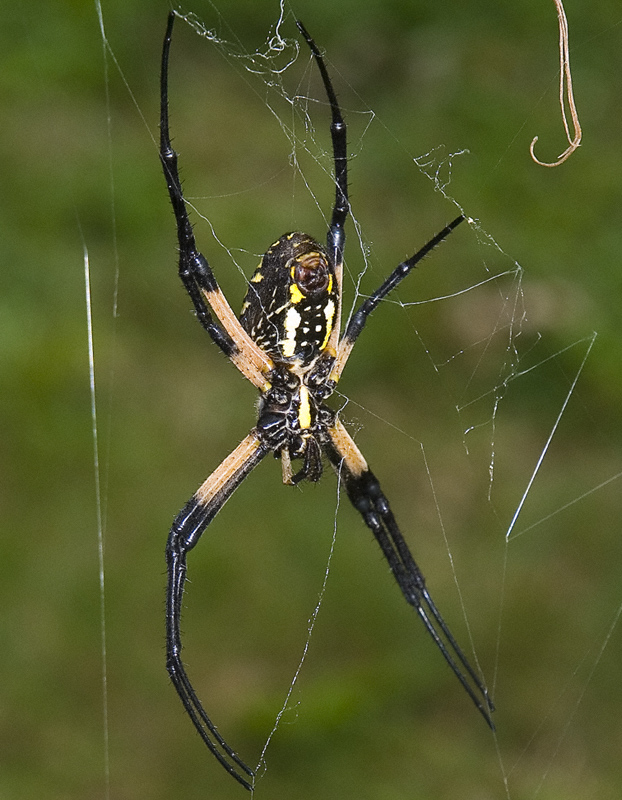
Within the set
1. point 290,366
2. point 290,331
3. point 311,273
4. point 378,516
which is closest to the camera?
point 311,273

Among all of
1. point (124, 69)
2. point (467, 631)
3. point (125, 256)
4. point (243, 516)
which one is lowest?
point (467, 631)

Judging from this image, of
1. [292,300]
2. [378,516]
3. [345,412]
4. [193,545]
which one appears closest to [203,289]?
[292,300]

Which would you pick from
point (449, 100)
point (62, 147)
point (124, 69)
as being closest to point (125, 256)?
point (62, 147)

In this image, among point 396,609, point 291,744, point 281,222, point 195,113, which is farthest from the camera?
point 195,113

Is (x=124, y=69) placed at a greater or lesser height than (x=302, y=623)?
greater

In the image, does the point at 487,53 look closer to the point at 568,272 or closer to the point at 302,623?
the point at 568,272

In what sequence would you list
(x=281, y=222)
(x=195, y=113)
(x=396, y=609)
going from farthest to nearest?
(x=195, y=113), (x=281, y=222), (x=396, y=609)

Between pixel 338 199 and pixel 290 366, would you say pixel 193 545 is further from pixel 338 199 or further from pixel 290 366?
pixel 338 199

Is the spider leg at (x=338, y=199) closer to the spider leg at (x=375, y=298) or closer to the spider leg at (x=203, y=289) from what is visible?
the spider leg at (x=375, y=298)
